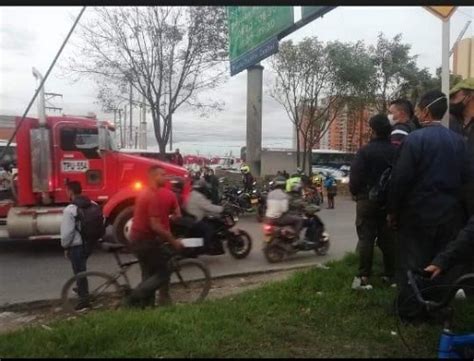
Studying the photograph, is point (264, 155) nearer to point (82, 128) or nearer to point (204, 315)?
point (82, 128)

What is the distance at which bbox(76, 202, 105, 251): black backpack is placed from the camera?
6447 mm

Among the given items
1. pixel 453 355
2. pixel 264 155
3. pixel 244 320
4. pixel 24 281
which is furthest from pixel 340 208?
pixel 453 355

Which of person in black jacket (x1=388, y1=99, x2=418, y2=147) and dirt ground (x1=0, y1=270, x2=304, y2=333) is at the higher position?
person in black jacket (x1=388, y1=99, x2=418, y2=147)

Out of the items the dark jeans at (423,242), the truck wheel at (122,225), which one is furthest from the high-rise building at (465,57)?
the truck wheel at (122,225)

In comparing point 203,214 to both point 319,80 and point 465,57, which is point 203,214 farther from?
point 319,80

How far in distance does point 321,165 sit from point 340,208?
1252 centimetres

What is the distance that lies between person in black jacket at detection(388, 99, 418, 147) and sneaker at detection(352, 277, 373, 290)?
1417mm

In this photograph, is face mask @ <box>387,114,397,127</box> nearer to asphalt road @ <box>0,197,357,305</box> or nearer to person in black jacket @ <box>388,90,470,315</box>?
person in black jacket @ <box>388,90,470,315</box>

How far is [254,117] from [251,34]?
5552 mm

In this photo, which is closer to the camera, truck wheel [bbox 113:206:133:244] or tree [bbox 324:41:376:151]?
truck wheel [bbox 113:206:133:244]

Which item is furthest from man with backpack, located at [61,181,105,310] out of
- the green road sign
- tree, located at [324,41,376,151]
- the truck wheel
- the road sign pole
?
tree, located at [324,41,376,151]

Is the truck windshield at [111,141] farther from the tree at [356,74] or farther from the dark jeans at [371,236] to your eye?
the tree at [356,74]

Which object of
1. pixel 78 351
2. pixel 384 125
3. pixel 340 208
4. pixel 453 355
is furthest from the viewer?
pixel 340 208

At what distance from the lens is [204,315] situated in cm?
456
